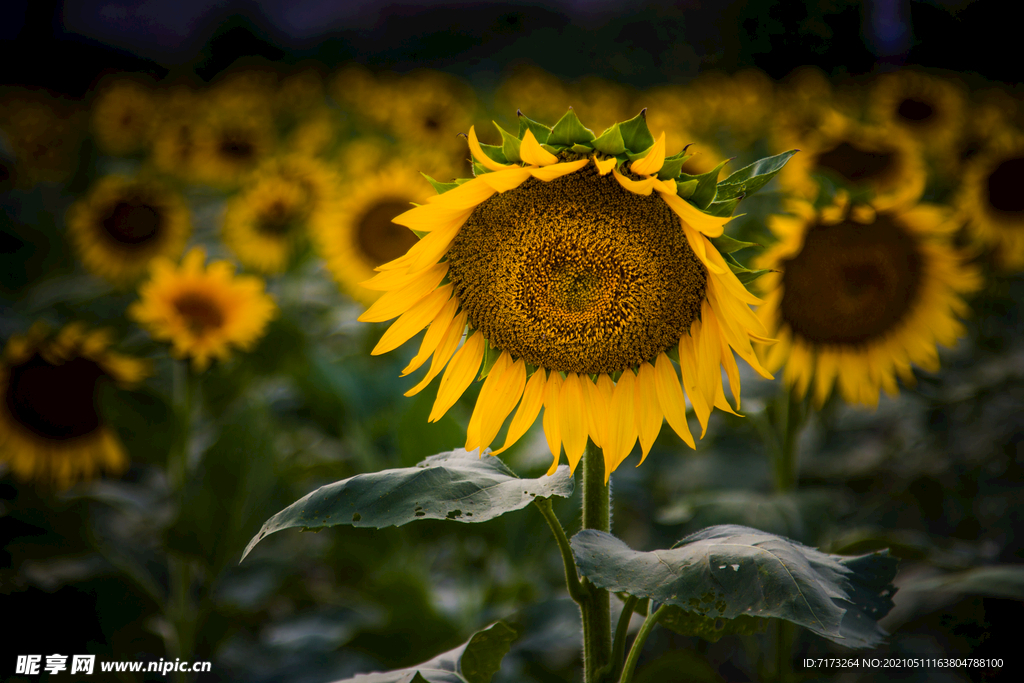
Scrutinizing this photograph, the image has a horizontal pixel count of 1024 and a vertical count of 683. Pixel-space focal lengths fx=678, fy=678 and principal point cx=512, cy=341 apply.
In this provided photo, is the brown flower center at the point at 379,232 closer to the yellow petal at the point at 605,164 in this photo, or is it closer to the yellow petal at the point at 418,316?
the yellow petal at the point at 418,316

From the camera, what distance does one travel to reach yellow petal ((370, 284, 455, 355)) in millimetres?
1154

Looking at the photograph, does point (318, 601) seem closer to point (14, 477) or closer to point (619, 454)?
point (14, 477)

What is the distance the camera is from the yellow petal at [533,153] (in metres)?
0.93

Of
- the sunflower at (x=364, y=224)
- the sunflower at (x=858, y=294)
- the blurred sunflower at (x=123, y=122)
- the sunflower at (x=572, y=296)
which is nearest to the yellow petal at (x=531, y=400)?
the sunflower at (x=572, y=296)

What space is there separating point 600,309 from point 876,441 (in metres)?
3.25

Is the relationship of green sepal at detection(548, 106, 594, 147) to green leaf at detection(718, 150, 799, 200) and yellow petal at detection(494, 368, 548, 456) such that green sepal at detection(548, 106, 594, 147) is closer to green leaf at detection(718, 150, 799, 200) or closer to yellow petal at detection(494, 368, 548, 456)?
green leaf at detection(718, 150, 799, 200)

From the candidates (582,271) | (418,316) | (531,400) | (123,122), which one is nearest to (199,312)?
(418,316)

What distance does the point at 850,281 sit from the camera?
2.26 meters

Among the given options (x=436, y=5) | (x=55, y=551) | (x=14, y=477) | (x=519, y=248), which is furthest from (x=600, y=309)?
(x=436, y=5)

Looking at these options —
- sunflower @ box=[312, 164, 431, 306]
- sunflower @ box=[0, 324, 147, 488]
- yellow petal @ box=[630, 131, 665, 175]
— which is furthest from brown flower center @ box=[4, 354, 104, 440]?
yellow petal @ box=[630, 131, 665, 175]

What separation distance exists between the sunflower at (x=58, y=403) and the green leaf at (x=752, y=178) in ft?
8.48

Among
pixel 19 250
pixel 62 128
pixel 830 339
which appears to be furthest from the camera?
pixel 62 128

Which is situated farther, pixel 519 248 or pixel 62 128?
pixel 62 128

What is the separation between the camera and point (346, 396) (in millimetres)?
2701
